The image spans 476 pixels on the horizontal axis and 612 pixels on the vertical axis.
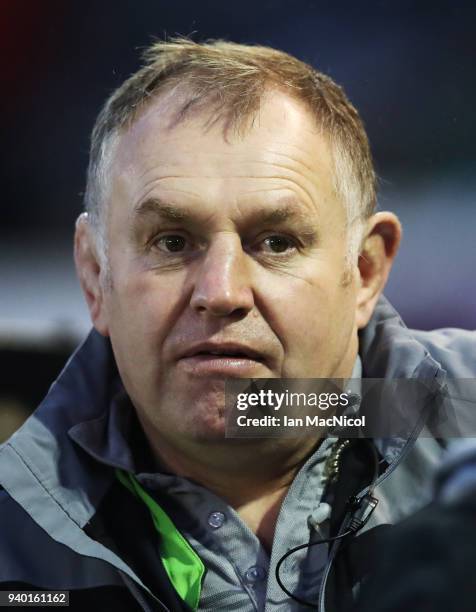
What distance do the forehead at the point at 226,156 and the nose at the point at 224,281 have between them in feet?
0.28

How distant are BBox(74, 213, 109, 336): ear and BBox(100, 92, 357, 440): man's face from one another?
88 millimetres

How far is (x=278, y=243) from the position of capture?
4.30 feet

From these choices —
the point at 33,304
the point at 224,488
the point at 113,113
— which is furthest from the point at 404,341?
the point at 33,304

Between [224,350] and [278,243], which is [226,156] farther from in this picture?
[224,350]

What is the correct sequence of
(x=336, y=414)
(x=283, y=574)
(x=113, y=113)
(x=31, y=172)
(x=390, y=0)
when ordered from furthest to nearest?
(x=31, y=172) → (x=390, y=0) → (x=113, y=113) → (x=336, y=414) → (x=283, y=574)

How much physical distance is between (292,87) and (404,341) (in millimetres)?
484

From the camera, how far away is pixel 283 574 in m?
Result: 1.24

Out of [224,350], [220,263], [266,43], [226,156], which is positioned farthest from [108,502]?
[266,43]

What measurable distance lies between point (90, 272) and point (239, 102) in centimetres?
42

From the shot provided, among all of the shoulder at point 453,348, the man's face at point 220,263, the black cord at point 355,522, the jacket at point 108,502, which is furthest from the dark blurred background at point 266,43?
the black cord at point 355,522

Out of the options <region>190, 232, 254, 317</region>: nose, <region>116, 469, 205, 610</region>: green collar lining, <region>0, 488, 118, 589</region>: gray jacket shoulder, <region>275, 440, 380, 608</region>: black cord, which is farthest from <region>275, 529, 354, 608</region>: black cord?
<region>190, 232, 254, 317</region>: nose

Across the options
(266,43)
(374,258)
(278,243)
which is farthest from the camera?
(266,43)

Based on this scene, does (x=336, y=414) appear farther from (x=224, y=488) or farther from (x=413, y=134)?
(x=413, y=134)

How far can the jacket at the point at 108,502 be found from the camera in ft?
3.96
